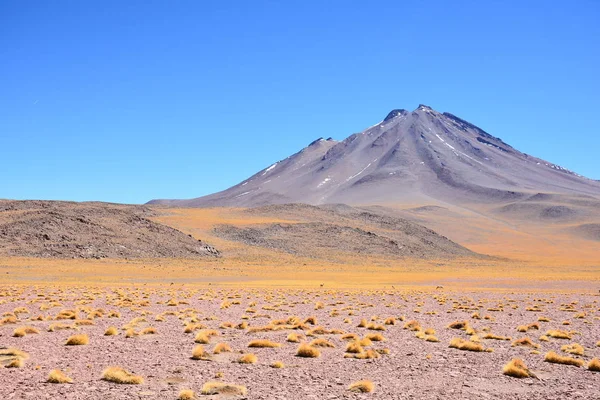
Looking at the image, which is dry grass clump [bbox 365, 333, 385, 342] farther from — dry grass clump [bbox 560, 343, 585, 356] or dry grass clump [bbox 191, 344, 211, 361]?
dry grass clump [bbox 191, 344, 211, 361]

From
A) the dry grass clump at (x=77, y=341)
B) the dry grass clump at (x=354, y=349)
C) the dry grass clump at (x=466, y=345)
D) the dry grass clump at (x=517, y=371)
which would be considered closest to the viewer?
the dry grass clump at (x=517, y=371)

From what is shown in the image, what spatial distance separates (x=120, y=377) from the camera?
1008 centimetres

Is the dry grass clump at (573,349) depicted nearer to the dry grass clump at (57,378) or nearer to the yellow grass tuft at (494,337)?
the yellow grass tuft at (494,337)

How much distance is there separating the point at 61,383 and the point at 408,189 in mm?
192126

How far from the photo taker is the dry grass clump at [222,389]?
9438 millimetres

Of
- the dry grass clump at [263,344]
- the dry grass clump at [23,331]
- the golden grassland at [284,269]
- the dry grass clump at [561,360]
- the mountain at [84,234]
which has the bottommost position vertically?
the dry grass clump at [561,360]

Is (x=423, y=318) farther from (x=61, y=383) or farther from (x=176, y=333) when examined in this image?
(x=61, y=383)

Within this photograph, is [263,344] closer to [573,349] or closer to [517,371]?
[517,371]

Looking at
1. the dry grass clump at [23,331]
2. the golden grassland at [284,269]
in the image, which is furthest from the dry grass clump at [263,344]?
Answer: the golden grassland at [284,269]

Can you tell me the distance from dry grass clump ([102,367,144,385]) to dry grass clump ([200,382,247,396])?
1256 mm

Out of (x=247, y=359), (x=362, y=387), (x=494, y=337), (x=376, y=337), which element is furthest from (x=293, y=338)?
(x=494, y=337)

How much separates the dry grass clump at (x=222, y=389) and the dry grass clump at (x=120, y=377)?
1.26 metres

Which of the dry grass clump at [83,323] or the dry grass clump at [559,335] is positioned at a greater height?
the dry grass clump at [83,323]

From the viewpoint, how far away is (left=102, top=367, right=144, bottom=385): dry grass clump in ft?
32.8
